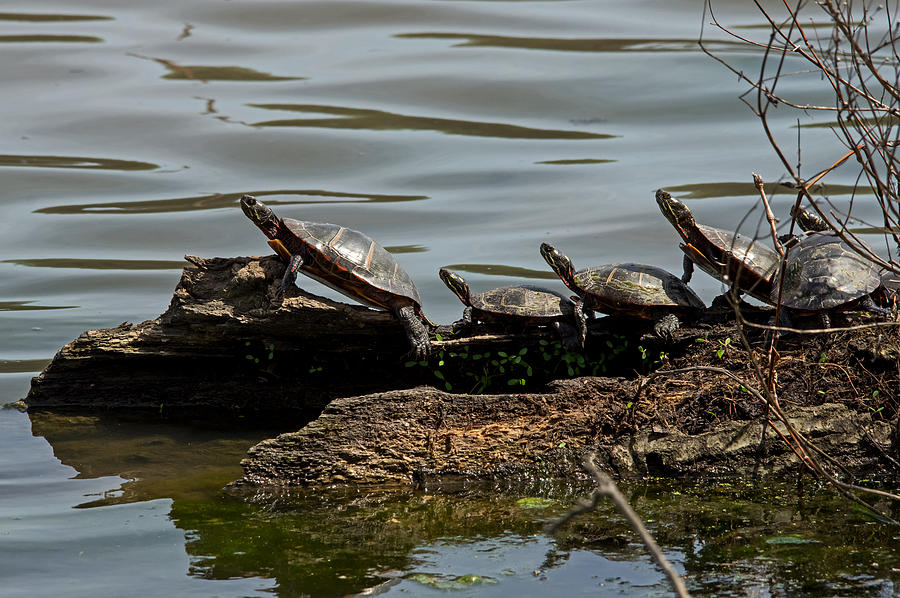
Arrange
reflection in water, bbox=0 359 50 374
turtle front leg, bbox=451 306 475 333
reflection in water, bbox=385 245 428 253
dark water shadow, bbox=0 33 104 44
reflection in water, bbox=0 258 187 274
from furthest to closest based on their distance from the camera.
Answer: dark water shadow, bbox=0 33 104 44
reflection in water, bbox=385 245 428 253
reflection in water, bbox=0 258 187 274
reflection in water, bbox=0 359 50 374
turtle front leg, bbox=451 306 475 333

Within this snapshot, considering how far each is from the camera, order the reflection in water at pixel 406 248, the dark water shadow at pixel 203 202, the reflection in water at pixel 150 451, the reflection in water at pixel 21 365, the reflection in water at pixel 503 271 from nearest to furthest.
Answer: the reflection in water at pixel 150 451, the reflection in water at pixel 21 365, the reflection in water at pixel 503 271, the reflection in water at pixel 406 248, the dark water shadow at pixel 203 202

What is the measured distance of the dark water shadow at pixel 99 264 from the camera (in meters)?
10.0

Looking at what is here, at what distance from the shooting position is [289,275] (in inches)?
221

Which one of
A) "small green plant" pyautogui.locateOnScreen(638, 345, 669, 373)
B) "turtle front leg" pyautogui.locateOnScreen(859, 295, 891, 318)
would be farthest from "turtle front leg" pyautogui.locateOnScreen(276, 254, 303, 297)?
"turtle front leg" pyautogui.locateOnScreen(859, 295, 891, 318)

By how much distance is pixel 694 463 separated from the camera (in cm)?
492

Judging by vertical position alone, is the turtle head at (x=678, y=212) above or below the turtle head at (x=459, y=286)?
above

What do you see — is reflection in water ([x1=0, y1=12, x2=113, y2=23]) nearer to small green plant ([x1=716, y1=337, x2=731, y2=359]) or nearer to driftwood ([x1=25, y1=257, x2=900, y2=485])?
driftwood ([x1=25, y1=257, x2=900, y2=485])

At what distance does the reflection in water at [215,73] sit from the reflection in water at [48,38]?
2226 millimetres

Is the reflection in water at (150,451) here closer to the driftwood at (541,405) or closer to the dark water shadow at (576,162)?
the driftwood at (541,405)

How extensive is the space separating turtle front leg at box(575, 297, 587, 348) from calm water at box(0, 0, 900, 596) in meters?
1.18

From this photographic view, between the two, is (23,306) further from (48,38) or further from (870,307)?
(48,38)

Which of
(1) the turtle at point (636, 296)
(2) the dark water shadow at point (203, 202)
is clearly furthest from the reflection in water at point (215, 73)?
(1) the turtle at point (636, 296)

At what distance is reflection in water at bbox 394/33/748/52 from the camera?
1738 cm

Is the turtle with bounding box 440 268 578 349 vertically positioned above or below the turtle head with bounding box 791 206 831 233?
below
